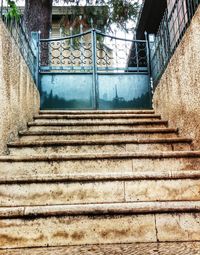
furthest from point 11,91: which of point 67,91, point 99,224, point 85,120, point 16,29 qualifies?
point 67,91

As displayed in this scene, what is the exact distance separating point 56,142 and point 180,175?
1292mm

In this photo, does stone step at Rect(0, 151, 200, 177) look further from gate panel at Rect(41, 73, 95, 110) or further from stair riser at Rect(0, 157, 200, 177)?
gate panel at Rect(41, 73, 95, 110)

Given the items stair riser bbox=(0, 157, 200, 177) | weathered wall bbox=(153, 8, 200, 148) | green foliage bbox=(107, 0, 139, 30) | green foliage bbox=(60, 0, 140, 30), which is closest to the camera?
stair riser bbox=(0, 157, 200, 177)

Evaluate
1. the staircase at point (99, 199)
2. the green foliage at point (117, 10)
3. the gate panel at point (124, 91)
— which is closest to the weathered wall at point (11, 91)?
the staircase at point (99, 199)

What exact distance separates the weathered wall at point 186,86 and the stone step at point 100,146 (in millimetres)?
193

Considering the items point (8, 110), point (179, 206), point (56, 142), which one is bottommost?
point (179, 206)

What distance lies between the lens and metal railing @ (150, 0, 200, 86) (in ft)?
10.7

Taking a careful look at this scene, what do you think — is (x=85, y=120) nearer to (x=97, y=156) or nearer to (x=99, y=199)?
(x=97, y=156)

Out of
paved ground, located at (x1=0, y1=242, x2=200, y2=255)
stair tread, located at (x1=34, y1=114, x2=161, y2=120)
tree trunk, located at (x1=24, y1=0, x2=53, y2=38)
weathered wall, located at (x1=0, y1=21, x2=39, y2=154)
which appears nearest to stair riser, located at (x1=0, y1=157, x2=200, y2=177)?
weathered wall, located at (x1=0, y1=21, x2=39, y2=154)

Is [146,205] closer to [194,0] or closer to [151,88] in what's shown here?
[194,0]

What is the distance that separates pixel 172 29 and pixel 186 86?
51.1 inches

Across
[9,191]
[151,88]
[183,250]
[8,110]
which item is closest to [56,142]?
[8,110]

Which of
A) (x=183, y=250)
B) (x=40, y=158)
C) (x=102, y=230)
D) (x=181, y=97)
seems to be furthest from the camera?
(x=181, y=97)

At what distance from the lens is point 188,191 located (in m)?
2.05
